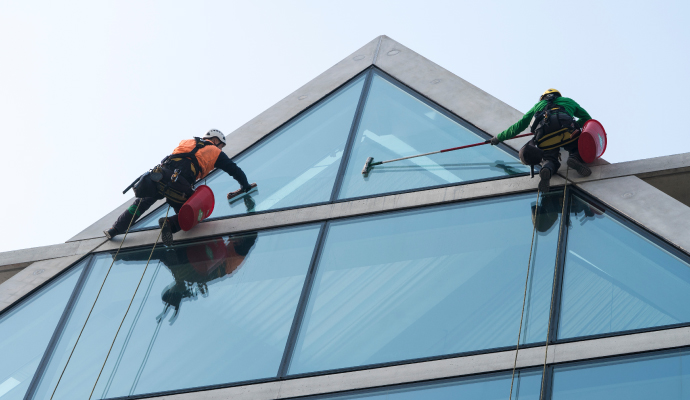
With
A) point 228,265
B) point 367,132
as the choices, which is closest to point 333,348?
point 228,265

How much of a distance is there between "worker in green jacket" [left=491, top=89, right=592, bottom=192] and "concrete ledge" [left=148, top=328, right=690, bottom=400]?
7.53 ft


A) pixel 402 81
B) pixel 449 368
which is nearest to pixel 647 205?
pixel 449 368

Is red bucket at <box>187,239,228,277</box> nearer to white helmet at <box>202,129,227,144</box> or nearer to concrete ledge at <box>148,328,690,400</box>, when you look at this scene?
white helmet at <box>202,129,227,144</box>

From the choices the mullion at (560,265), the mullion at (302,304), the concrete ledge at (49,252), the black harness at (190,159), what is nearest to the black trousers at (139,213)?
the concrete ledge at (49,252)

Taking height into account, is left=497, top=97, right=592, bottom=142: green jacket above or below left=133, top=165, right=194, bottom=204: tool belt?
above

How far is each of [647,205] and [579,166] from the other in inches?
35.0

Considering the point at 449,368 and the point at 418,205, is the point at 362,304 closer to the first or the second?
the point at 449,368

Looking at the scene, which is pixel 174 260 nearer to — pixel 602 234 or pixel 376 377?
pixel 376 377

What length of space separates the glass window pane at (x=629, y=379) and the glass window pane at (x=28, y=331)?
5326 mm

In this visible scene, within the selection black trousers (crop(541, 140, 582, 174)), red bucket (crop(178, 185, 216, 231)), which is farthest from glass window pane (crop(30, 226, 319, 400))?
black trousers (crop(541, 140, 582, 174))

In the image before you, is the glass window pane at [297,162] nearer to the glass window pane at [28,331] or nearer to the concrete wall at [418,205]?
the concrete wall at [418,205]

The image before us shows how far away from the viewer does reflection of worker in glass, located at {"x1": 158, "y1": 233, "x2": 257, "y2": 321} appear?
8.77m

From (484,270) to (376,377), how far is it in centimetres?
153

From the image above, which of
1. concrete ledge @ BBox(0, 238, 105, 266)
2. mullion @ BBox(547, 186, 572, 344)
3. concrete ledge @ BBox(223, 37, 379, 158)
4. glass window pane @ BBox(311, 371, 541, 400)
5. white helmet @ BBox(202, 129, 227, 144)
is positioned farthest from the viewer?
concrete ledge @ BBox(223, 37, 379, 158)
